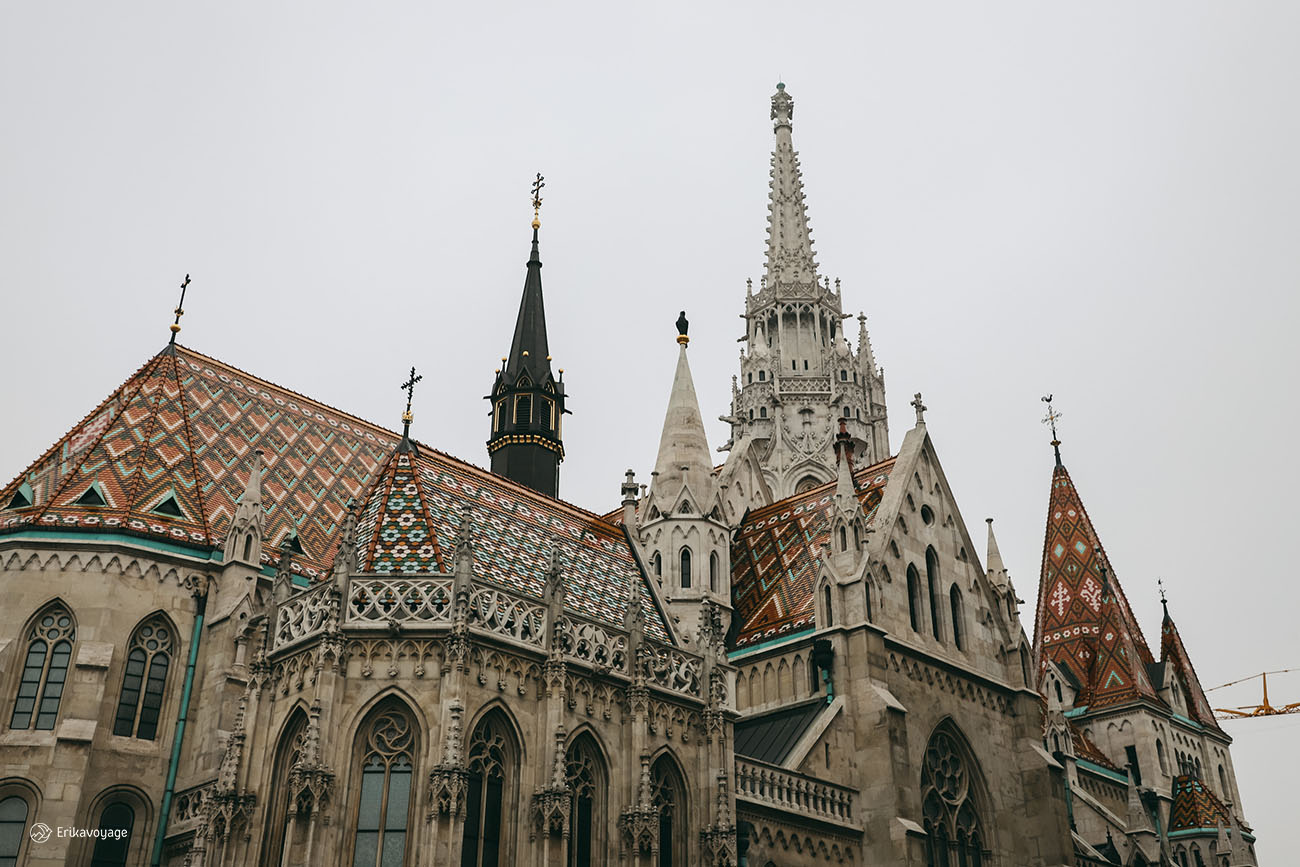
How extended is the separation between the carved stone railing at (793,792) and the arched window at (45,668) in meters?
11.8

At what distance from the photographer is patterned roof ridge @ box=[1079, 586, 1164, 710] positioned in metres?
43.7

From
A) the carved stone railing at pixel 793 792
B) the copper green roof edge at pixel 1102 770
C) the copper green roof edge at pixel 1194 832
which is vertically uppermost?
the copper green roof edge at pixel 1102 770

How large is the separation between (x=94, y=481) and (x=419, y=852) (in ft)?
38.3

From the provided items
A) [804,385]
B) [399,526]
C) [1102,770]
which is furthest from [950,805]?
[804,385]

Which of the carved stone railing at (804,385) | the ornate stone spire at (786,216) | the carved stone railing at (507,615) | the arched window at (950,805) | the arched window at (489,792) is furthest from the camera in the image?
the ornate stone spire at (786,216)

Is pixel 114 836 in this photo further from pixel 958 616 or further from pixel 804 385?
pixel 804 385

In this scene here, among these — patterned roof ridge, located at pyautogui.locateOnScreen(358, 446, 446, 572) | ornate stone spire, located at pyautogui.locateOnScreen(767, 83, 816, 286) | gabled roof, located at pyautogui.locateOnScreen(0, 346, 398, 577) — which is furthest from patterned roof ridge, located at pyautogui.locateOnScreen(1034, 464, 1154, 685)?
patterned roof ridge, located at pyautogui.locateOnScreen(358, 446, 446, 572)

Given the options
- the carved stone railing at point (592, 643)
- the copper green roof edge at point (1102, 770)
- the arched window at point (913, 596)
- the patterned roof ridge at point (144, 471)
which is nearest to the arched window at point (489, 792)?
the carved stone railing at point (592, 643)

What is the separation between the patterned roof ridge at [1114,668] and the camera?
43.7m

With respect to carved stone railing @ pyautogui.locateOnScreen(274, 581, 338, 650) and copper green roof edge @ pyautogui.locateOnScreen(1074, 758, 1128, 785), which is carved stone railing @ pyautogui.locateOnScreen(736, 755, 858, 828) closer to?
carved stone railing @ pyautogui.locateOnScreen(274, 581, 338, 650)

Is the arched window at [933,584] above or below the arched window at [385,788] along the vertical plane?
above

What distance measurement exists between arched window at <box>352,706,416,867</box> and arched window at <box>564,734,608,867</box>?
2.30 m

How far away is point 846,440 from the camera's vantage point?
29.3 metres

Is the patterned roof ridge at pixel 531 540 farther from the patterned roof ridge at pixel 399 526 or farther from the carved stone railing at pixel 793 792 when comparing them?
the carved stone railing at pixel 793 792
